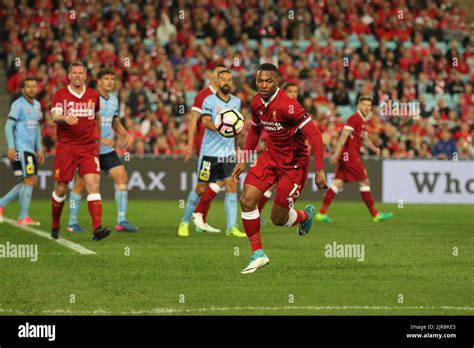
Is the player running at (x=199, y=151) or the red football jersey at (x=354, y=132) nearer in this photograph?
the player running at (x=199, y=151)

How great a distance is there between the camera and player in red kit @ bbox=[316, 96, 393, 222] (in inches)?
717

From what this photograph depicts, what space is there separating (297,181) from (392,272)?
1.39 meters

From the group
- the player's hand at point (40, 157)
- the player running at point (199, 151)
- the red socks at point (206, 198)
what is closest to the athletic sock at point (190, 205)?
the player running at point (199, 151)

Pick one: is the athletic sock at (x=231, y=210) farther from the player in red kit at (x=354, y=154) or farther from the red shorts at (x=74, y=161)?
the player in red kit at (x=354, y=154)

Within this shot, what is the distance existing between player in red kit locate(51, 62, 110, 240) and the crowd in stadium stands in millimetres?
10078

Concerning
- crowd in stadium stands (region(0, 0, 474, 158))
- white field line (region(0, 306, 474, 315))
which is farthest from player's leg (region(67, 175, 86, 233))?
crowd in stadium stands (region(0, 0, 474, 158))

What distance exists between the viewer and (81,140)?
14375 millimetres

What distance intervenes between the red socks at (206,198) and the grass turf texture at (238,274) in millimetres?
461

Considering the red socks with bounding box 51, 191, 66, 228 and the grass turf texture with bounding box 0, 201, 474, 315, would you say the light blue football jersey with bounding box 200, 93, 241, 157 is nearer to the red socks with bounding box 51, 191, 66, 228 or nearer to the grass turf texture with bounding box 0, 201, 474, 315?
the grass turf texture with bounding box 0, 201, 474, 315

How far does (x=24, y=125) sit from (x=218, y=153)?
3.48 meters

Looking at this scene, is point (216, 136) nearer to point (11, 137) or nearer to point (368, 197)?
point (11, 137)

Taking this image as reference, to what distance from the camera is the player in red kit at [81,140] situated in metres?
Answer: 14.1

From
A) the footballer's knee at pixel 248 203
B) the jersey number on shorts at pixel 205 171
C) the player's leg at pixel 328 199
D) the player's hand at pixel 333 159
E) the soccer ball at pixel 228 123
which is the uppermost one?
the soccer ball at pixel 228 123

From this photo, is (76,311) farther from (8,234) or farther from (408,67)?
(408,67)
